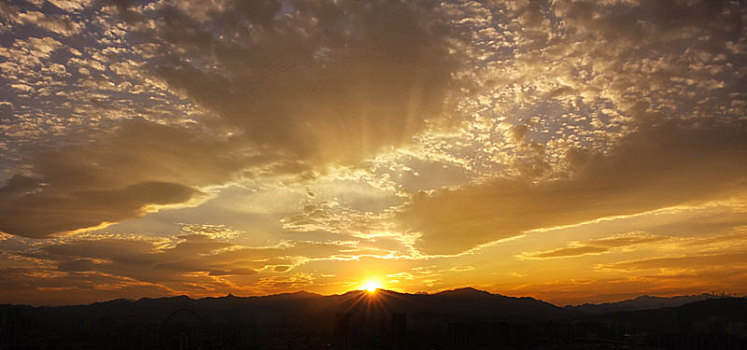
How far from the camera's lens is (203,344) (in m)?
107

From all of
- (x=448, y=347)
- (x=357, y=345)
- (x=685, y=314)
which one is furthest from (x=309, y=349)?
(x=685, y=314)

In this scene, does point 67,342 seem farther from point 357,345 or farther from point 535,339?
point 535,339

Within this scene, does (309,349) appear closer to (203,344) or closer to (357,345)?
(357,345)

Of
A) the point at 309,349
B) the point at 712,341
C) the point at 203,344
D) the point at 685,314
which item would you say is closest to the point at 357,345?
the point at 309,349

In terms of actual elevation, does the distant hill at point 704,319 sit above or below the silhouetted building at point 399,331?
below

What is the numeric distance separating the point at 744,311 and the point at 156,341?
190610 millimetres

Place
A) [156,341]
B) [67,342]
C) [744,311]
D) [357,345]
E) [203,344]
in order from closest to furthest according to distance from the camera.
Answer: [357,345] → [203,344] → [67,342] → [156,341] → [744,311]

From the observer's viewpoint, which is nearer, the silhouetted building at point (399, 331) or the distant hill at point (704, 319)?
the silhouetted building at point (399, 331)

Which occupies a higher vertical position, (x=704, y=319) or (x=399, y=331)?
(x=399, y=331)

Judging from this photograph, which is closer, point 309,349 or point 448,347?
point 309,349

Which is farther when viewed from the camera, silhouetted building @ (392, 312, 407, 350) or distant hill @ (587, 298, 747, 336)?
distant hill @ (587, 298, 747, 336)

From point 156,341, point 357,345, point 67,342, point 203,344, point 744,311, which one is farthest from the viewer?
point 744,311

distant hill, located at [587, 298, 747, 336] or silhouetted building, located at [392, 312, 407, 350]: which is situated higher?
silhouetted building, located at [392, 312, 407, 350]

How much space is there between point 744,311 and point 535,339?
123 m
